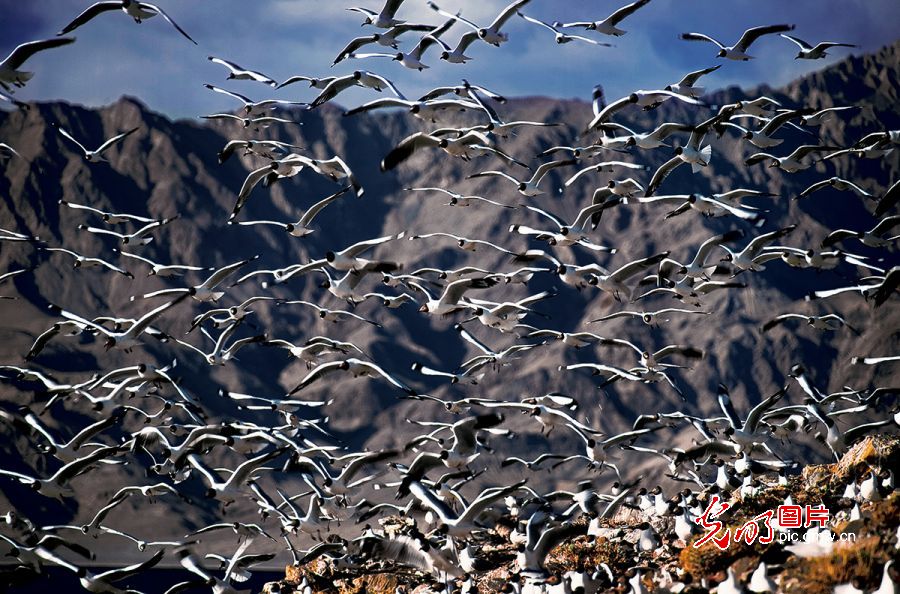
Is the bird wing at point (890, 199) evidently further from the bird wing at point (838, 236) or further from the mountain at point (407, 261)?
the mountain at point (407, 261)

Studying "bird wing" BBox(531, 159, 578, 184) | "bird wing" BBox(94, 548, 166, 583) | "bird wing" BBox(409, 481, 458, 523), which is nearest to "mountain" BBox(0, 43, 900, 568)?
"bird wing" BBox(531, 159, 578, 184)

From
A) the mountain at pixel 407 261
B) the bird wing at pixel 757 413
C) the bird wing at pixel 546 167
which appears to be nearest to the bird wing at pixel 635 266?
the bird wing at pixel 546 167

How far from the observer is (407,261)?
470 ft

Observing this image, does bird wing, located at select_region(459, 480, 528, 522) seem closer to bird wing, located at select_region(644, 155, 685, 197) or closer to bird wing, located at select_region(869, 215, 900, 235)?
bird wing, located at select_region(644, 155, 685, 197)

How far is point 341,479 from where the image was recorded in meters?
25.3

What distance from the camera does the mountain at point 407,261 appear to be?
119 m

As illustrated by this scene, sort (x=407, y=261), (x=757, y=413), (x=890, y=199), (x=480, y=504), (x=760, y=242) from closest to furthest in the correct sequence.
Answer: (x=890, y=199)
(x=480, y=504)
(x=757, y=413)
(x=760, y=242)
(x=407, y=261)

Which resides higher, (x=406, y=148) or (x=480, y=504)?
(x=406, y=148)

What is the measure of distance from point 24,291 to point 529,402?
113913 mm

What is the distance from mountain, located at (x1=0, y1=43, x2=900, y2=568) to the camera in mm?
119375

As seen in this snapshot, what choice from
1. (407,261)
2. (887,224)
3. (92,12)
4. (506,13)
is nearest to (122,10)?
(92,12)

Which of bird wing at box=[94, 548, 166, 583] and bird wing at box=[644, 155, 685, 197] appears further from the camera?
bird wing at box=[644, 155, 685, 197]

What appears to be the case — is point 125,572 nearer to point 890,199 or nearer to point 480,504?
point 480,504

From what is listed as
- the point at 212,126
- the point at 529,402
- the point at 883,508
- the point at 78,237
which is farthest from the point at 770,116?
the point at 212,126
